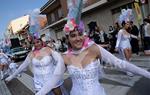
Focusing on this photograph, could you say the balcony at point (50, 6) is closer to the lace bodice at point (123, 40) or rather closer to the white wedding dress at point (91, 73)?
the lace bodice at point (123, 40)

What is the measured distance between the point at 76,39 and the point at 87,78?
1.45 ft

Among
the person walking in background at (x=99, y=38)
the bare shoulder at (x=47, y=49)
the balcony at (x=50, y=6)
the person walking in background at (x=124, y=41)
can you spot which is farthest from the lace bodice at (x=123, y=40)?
the balcony at (x=50, y=6)

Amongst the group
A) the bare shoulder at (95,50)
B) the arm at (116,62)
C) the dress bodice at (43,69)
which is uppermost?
the bare shoulder at (95,50)

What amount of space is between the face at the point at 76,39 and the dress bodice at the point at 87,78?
24cm

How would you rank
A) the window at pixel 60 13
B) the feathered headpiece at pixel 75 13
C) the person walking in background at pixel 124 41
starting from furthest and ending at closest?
1. the window at pixel 60 13
2. the person walking in background at pixel 124 41
3. the feathered headpiece at pixel 75 13

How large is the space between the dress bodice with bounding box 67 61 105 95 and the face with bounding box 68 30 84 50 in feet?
0.77

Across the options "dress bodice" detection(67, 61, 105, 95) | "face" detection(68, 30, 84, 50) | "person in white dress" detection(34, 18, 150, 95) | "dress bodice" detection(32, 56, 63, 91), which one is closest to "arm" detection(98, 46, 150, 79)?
"person in white dress" detection(34, 18, 150, 95)

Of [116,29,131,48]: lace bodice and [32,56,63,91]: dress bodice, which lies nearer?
[32,56,63,91]: dress bodice

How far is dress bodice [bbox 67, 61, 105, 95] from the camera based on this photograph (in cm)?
362

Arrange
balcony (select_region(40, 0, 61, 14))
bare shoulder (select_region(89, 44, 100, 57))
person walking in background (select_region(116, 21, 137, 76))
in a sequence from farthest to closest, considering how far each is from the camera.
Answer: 1. balcony (select_region(40, 0, 61, 14))
2. person walking in background (select_region(116, 21, 137, 76))
3. bare shoulder (select_region(89, 44, 100, 57))

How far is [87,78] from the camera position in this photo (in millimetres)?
3615

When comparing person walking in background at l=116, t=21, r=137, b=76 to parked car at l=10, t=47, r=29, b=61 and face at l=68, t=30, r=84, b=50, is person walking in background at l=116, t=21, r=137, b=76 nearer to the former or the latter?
face at l=68, t=30, r=84, b=50

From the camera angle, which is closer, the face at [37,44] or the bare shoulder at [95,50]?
the bare shoulder at [95,50]

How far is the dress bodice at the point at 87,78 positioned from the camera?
3619 mm
